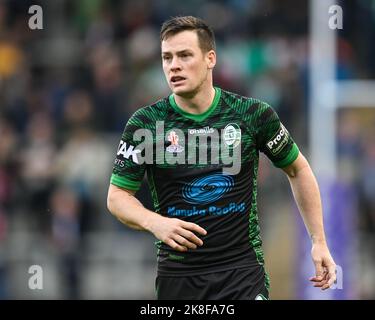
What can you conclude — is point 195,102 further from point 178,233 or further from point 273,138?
point 178,233

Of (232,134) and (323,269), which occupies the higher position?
(232,134)

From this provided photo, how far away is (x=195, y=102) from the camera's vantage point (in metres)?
7.01

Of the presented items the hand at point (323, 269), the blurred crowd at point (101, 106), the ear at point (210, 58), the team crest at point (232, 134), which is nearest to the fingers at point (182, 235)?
the team crest at point (232, 134)

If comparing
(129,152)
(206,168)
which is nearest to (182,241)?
(206,168)

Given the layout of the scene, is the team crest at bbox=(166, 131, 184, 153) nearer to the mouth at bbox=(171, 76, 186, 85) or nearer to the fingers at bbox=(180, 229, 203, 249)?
the mouth at bbox=(171, 76, 186, 85)

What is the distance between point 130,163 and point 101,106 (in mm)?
6924

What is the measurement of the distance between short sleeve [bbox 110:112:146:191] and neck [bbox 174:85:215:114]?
312 millimetres

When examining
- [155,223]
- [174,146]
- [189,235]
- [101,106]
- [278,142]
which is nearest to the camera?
[189,235]

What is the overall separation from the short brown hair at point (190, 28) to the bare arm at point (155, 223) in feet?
3.50

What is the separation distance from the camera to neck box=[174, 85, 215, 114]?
700cm

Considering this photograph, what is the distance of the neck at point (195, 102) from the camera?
700 cm

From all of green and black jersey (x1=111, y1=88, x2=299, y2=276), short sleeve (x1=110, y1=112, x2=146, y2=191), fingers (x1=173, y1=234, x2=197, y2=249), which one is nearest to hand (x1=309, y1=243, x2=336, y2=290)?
green and black jersey (x1=111, y1=88, x2=299, y2=276)

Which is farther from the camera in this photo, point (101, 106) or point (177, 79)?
point (101, 106)

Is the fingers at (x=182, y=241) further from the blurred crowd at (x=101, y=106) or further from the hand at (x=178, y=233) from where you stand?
the blurred crowd at (x=101, y=106)
